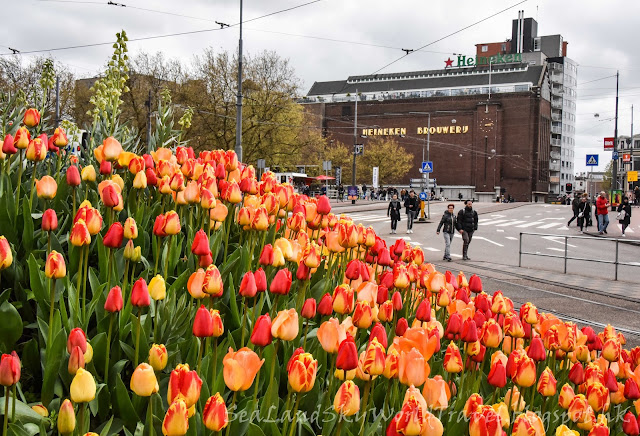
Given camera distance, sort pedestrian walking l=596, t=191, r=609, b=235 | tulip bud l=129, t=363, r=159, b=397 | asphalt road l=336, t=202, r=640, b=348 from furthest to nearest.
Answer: pedestrian walking l=596, t=191, r=609, b=235, asphalt road l=336, t=202, r=640, b=348, tulip bud l=129, t=363, r=159, b=397

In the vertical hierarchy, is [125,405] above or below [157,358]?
below

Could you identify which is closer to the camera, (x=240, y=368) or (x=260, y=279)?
(x=240, y=368)

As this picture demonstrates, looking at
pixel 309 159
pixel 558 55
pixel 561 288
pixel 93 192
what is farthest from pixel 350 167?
pixel 93 192

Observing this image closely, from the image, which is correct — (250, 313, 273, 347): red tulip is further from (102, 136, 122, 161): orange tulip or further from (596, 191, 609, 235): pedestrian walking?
(596, 191, 609, 235): pedestrian walking

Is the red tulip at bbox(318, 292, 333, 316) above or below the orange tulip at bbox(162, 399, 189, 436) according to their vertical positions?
above

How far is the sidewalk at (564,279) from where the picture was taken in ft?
37.4

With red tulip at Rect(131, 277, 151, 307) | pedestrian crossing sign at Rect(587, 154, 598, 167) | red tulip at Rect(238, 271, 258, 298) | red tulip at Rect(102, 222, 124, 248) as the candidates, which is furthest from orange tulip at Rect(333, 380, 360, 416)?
pedestrian crossing sign at Rect(587, 154, 598, 167)

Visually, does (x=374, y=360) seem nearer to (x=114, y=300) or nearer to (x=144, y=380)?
(x=144, y=380)

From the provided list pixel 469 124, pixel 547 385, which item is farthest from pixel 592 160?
pixel 547 385

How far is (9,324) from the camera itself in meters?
2.08

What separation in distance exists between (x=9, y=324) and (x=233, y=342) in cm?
77

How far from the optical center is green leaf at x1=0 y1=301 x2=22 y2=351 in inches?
81.1

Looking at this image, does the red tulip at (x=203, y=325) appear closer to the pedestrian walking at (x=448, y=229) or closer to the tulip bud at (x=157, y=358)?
the tulip bud at (x=157, y=358)

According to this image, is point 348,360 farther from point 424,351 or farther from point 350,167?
point 350,167
